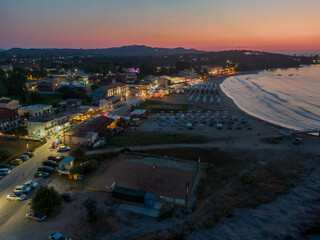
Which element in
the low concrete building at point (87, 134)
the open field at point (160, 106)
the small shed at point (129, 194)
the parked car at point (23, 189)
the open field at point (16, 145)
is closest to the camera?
the small shed at point (129, 194)

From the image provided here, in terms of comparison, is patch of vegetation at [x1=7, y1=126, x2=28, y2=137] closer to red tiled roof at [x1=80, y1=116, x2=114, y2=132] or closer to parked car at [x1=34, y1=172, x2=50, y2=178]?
red tiled roof at [x1=80, y1=116, x2=114, y2=132]

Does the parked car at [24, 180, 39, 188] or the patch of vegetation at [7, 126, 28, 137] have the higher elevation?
the patch of vegetation at [7, 126, 28, 137]

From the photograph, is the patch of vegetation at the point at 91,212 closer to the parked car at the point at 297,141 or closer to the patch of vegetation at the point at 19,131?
the patch of vegetation at the point at 19,131

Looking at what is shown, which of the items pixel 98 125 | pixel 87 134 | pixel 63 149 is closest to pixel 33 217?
pixel 63 149

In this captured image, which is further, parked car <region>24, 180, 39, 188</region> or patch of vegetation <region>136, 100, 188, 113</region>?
patch of vegetation <region>136, 100, 188, 113</region>

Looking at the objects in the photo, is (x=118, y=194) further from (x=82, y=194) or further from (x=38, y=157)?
→ (x=38, y=157)

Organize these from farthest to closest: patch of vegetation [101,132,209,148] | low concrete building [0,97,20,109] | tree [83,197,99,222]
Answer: low concrete building [0,97,20,109], patch of vegetation [101,132,209,148], tree [83,197,99,222]

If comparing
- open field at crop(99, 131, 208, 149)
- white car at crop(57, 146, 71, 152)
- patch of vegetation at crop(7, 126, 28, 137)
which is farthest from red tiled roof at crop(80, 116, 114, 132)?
patch of vegetation at crop(7, 126, 28, 137)

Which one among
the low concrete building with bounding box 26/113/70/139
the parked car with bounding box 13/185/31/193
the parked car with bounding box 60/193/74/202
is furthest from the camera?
the low concrete building with bounding box 26/113/70/139

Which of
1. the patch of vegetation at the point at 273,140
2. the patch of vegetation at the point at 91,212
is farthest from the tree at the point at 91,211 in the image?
the patch of vegetation at the point at 273,140
